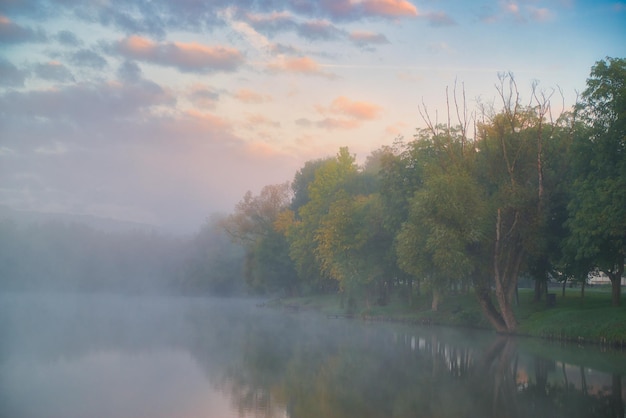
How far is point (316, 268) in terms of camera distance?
7775cm

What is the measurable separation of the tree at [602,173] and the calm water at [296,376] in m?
6.12

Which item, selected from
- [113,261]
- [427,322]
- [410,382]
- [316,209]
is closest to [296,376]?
→ [410,382]

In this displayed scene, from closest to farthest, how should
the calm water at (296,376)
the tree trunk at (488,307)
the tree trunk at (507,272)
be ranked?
the calm water at (296,376) → the tree trunk at (507,272) → the tree trunk at (488,307)

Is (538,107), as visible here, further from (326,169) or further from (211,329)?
(326,169)

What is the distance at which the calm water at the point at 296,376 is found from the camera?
55.7 ft

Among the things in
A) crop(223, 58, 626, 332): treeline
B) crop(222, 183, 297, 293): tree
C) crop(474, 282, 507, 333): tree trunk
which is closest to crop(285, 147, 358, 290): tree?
crop(222, 183, 297, 293): tree

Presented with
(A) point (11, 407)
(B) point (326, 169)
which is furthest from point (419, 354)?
(B) point (326, 169)

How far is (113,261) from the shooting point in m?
131

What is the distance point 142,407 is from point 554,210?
32.5m

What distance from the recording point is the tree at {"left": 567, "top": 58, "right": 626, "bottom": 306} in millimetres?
34375

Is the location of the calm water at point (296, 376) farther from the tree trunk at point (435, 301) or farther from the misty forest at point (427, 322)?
the tree trunk at point (435, 301)

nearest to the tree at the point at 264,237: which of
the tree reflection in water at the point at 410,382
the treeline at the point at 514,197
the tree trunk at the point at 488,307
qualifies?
the treeline at the point at 514,197

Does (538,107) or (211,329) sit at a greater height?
(538,107)

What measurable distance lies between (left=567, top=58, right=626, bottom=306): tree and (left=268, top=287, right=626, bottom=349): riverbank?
10.4ft
